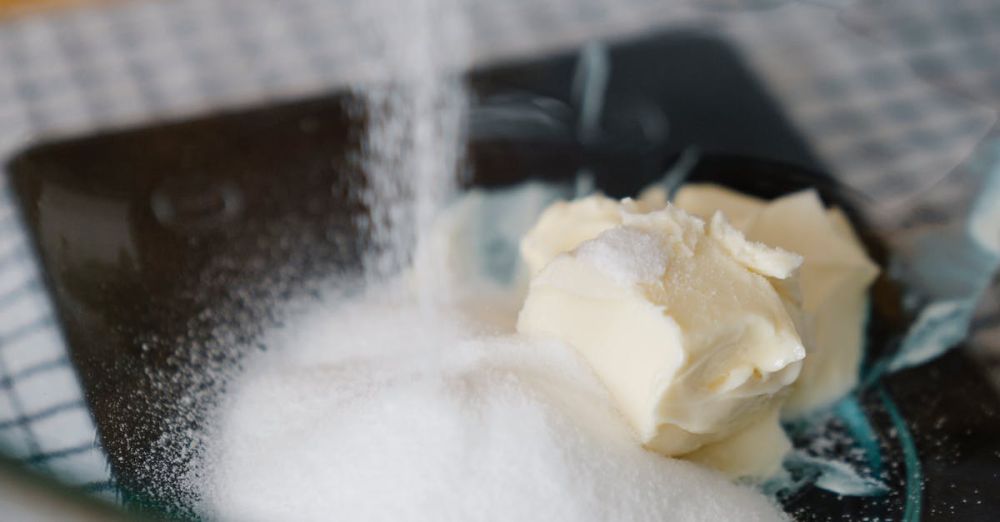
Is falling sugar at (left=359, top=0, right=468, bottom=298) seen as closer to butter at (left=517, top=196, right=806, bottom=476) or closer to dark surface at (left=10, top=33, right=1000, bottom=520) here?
dark surface at (left=10, top=33, right=1000, bottom=520)

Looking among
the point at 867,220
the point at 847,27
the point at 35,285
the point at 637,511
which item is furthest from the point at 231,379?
the point at 847,27

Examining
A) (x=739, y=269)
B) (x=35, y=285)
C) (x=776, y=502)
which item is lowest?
(x=776, y=502)

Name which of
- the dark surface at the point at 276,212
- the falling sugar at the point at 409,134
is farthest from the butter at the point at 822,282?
the falling sugar at the point at 409,134

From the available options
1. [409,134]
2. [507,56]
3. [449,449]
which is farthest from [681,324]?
[507,56]

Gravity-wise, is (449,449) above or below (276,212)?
below

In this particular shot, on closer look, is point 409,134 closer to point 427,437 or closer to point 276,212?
point 276,212

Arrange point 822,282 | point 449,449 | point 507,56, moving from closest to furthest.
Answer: point 449,449 < point 822,282 < point 507,56

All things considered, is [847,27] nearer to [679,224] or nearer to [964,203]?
[964,203]
